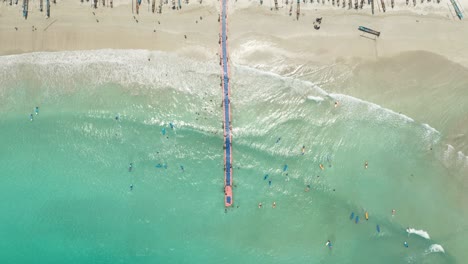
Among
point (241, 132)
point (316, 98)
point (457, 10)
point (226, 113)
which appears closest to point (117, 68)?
point (226, 113)

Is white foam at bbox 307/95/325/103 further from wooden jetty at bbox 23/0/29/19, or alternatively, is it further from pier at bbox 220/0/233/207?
wooden jetty at bbox 23/0/29/19

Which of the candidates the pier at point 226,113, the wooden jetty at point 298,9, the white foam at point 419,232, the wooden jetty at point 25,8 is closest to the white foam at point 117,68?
the pier at point 226,113

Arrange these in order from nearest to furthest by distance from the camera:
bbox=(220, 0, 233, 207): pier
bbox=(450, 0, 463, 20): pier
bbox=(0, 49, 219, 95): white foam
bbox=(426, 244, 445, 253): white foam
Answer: bbox=(426, 244, 445, 253): white foam
bbox=(220, 0, 233, 207): pier
bbox=(0, 49, 219, 95): white foam
bbox=(450, 0, 463, 20): pier

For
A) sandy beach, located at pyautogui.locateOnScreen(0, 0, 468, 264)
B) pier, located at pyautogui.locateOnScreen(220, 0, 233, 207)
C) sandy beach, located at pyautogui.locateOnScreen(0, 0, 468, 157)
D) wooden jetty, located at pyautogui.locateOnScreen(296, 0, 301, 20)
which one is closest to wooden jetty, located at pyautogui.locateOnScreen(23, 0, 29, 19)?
sandy beach, located at pyautogui.locateOnScreen(0, 0, 468, 157)

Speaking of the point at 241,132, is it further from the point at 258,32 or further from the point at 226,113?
the point at 258,32

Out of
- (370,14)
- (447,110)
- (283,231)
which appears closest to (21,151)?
(283,231)

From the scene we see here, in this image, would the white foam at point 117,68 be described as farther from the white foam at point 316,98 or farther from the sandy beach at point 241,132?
the white foam at point 316,98
